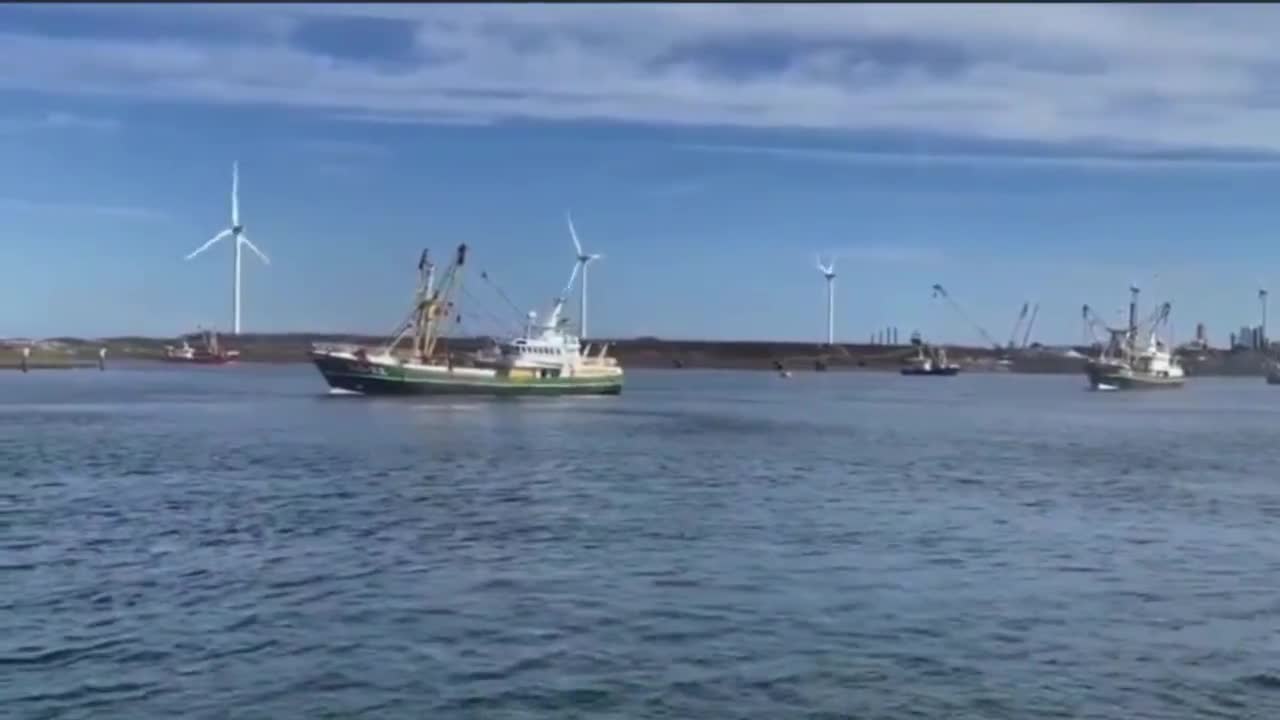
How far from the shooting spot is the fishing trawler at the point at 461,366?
9331cm

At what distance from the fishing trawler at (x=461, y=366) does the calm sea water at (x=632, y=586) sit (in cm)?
4634

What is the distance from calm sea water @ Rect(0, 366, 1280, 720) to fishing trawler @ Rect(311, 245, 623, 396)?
4634 centimetres

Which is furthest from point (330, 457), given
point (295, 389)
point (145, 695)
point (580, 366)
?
point (295, 389)

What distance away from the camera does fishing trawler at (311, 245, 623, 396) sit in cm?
9331

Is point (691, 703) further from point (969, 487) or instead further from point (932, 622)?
point (969, 487)

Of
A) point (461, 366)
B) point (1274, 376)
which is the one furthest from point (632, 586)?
point (1274, 376)

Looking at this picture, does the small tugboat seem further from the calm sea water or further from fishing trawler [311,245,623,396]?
the calm sea water

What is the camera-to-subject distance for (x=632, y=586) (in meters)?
20.6

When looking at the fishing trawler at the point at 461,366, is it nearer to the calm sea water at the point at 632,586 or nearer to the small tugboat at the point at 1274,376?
the calm sea water at the point at 632,586

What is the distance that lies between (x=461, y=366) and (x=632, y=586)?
A: 79.9 meters

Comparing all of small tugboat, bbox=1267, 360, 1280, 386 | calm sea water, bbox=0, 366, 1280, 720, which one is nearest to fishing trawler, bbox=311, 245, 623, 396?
calm sea water, bbox=0, 366, 1280, 720

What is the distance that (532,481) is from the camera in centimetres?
3747

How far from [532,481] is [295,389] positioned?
83977mm

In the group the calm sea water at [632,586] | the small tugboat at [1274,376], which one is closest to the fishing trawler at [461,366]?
the calm sea water at [632,586]
